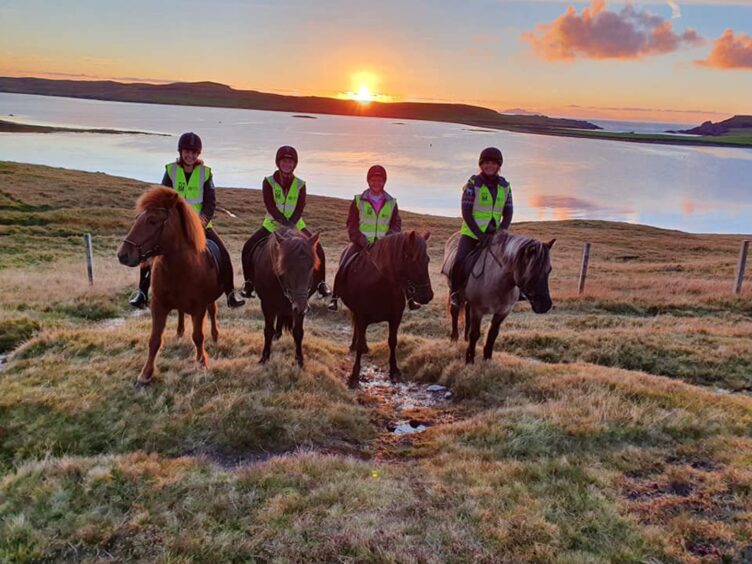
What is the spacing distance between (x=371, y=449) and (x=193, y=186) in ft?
16.1

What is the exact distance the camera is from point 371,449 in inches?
260

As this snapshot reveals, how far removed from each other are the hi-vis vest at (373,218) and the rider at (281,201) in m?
0.97

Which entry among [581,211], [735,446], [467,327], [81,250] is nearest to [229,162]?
[581,211]

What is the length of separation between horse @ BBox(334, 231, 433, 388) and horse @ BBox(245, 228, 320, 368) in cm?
102

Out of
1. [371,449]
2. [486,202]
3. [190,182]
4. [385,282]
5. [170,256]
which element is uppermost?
[190,182]

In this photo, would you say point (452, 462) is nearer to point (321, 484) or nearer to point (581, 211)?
point (321, 484)

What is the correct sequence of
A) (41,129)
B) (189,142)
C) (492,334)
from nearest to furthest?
(189,142) → (492,334) → (41,129)

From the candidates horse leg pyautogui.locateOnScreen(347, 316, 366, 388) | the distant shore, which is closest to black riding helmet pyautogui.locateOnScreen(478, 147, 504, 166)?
horse leg pyautogui.locateOnScreen(347, 316, 366, 388)

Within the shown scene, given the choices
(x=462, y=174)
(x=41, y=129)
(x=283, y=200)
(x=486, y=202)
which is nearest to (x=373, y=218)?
(x=283, y=200)

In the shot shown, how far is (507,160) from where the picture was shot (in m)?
115

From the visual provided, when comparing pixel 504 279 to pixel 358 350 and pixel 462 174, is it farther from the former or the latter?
pixel 462 174

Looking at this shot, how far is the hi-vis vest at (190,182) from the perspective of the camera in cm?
819

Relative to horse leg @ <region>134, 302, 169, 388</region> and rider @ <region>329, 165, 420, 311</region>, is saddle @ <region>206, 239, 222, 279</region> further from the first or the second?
rider @ <region>329, 165, 420, 311</region>

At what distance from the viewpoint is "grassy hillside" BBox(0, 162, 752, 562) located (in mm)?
4266
